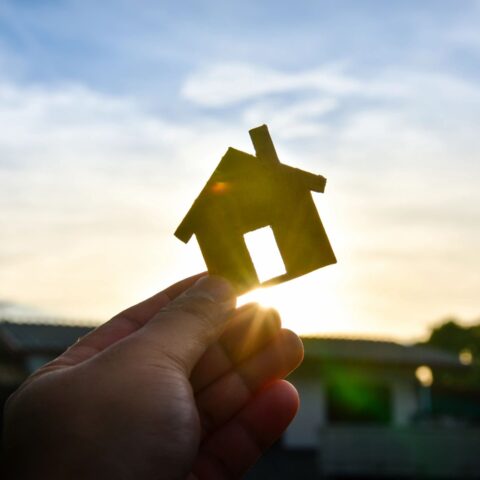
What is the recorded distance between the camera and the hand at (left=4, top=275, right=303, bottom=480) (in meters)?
3.26

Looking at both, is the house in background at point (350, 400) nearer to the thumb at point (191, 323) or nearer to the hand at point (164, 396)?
the hand at point (164, 396)

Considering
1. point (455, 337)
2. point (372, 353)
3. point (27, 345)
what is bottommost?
point (455, 337)

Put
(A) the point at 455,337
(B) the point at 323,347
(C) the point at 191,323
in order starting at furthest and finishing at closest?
1. (A) the point at 455,337
2. (B) the point at 323,347
3. (C) the point at 191,323

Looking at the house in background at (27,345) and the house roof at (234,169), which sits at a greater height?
the house roof at (234,169)

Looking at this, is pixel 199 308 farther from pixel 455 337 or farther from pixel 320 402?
pixel 455 337

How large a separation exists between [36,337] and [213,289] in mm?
26673

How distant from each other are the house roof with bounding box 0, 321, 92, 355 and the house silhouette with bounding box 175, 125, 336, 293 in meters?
23.8

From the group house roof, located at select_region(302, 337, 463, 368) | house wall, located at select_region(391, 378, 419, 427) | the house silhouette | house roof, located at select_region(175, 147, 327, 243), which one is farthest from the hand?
house wall, located at select_region(391, 378, 419, 427)

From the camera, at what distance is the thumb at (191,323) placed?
3582 millimetres

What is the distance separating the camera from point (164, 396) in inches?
137

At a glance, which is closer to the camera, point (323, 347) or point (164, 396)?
point (164, 396)

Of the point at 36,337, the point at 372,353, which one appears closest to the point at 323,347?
the point at 372,353

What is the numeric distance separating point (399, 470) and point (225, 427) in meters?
16.4

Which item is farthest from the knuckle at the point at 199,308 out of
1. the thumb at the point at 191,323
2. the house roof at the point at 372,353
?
the house roof at the point at 372,353
